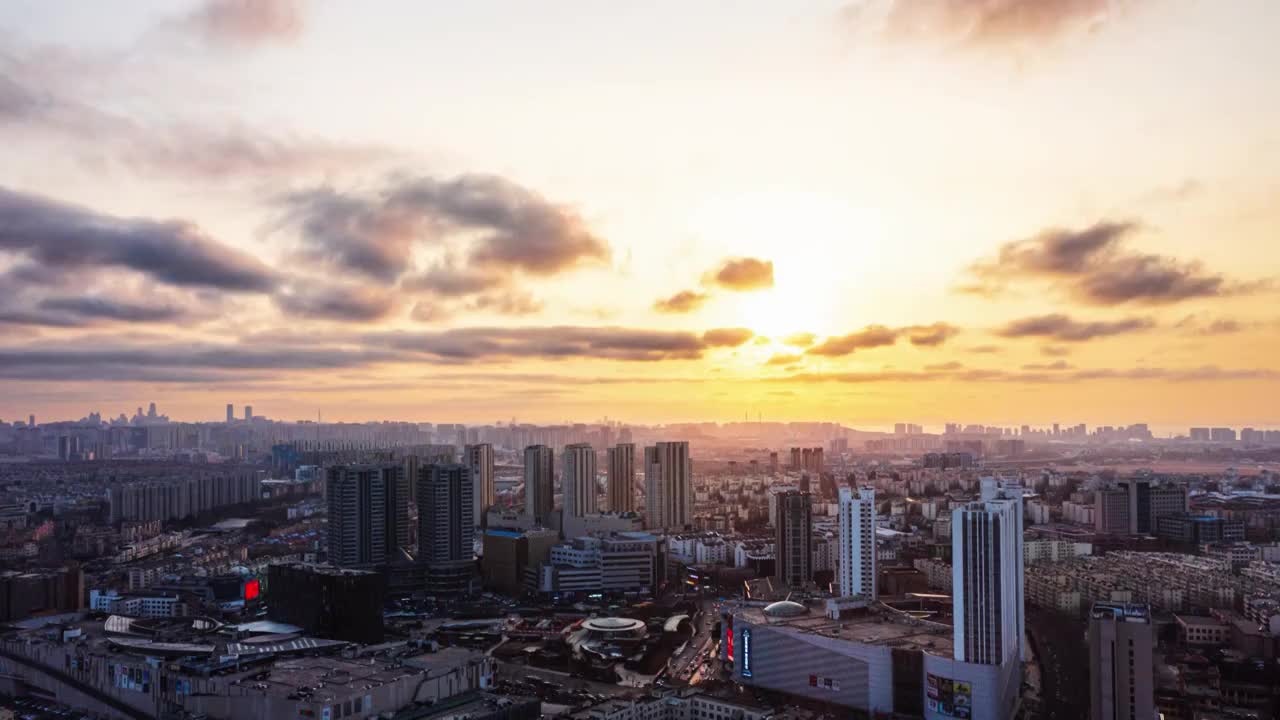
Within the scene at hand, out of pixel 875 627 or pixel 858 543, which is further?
pixel 858 543

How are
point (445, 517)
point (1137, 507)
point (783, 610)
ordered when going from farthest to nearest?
point (1137, 507) < point (445, 517) < point (783, 610)

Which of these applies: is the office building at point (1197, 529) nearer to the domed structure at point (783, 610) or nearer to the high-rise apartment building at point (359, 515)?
the domed structure at point (783, 610)

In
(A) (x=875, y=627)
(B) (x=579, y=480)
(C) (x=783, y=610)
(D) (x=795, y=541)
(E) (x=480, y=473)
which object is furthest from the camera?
(E) (x=480, y=473)

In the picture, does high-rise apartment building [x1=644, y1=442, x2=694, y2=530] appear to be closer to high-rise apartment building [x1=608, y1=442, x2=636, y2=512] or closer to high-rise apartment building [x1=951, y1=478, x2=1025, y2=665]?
high-rise apartment building [x1=608, y1=442, x2=636, y2=512]

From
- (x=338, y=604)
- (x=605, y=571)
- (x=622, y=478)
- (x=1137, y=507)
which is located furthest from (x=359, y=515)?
(x=1137, y=507)

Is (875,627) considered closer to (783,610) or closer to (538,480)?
(783,610)

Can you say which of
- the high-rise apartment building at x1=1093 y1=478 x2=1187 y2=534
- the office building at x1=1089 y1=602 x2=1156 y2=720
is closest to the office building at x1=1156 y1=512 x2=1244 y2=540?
the high-rise apartment building at x1=1093 y1=478 x2=1187 y2=534

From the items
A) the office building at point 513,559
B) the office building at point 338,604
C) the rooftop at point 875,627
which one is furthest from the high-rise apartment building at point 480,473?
the rooftop at point 875,627
